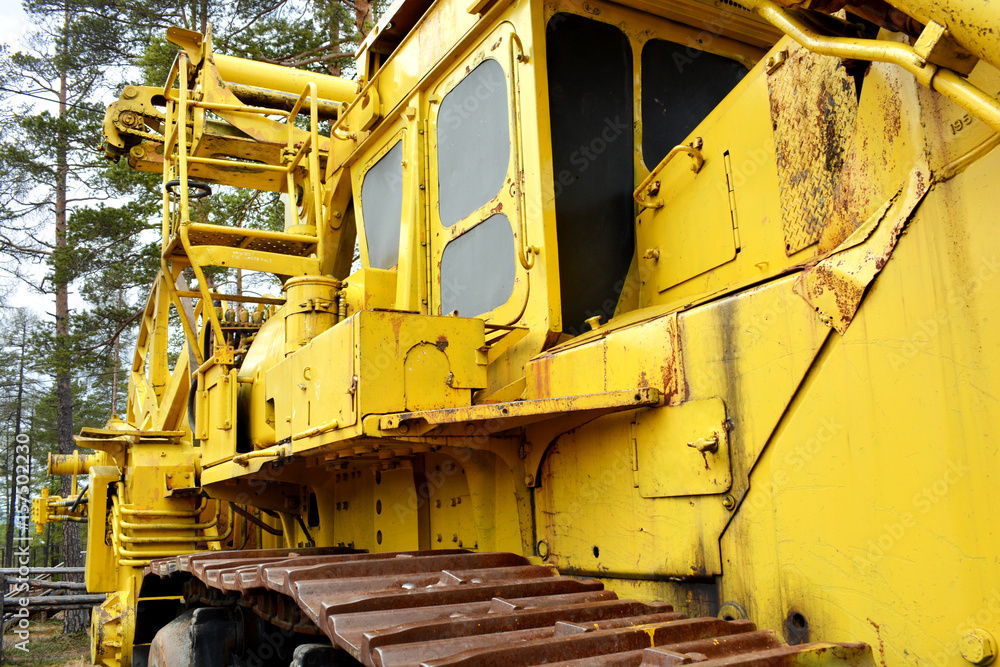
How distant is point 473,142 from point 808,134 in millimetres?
1630

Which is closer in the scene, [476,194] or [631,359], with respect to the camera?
[631,359]

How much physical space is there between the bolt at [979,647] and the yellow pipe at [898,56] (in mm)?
944

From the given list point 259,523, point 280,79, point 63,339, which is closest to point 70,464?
point 259,523

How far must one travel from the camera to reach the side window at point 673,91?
3.79 m

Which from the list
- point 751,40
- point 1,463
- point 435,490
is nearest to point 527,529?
point 435,490

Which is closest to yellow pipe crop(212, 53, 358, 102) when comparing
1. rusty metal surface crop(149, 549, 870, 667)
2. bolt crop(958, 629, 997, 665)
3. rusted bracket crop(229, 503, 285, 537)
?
rusted bracket crop(229, 503, 285, 537)

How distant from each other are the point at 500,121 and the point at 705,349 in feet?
5.40

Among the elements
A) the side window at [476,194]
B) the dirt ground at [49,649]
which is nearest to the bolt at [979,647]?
the side window at [476,194]

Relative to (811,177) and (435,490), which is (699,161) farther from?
(435,490)

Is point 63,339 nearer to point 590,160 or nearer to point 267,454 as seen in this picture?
point 267,454

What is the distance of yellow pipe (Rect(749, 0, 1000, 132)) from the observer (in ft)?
5.34

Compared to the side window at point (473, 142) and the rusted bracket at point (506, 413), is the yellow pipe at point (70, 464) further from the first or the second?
the rusted bracket at point (506, 413)

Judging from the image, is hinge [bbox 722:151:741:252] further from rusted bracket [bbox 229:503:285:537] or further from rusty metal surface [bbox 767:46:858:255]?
rusted bracket [bbox 229:503:285:537]

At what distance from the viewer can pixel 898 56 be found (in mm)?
1772
